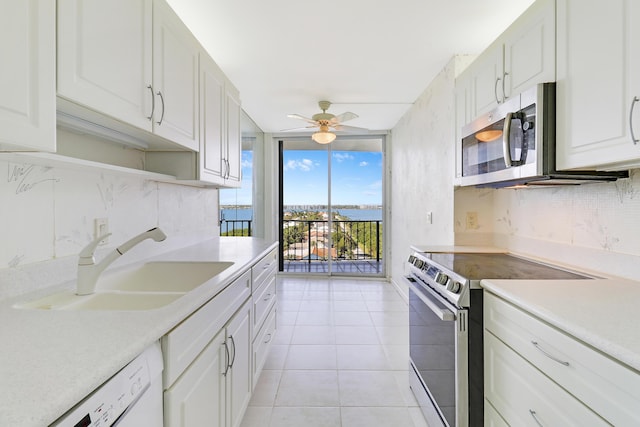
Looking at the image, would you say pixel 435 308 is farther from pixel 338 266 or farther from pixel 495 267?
pixel 338 266

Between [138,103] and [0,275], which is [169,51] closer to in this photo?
[138,103]

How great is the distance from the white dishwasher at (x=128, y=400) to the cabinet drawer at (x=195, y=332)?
0.12ft

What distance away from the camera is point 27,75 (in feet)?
2.53

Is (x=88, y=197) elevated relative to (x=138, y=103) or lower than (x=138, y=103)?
lower

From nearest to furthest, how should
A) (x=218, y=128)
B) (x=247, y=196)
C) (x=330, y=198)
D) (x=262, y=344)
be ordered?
1. (x=262, y=344)
2. (x=218, y=128)
3. (x=247, y=196)
4. (x=330, y=198)

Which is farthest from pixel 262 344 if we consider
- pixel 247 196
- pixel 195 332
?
pixel 247 196

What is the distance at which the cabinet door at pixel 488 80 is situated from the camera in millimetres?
1724

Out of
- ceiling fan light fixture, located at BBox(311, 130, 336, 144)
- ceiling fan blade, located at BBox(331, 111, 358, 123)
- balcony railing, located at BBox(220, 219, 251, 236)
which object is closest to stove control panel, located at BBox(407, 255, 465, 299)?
ceiling fan blade, located at BBox(331, 111, 358, 123)

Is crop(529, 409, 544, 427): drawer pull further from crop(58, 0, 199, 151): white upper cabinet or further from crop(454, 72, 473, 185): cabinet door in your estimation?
crop(58, 0, 199, 151): white upper cabinet

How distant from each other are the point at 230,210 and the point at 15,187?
264cm

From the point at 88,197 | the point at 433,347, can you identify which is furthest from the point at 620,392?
the point at 88,197

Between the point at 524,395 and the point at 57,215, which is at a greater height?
the point at 57,215

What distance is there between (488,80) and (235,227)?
334 centimetres

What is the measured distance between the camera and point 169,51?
4.87ft
